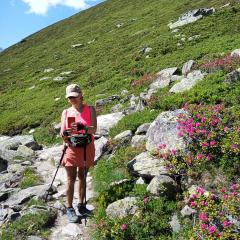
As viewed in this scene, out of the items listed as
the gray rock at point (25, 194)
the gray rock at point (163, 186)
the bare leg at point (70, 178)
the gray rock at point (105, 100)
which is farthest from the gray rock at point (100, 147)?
the gray rock at point (105, 100)

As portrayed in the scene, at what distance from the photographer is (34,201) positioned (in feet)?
40.0

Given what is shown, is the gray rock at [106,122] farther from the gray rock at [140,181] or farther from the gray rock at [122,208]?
the gray rock at [122,208]

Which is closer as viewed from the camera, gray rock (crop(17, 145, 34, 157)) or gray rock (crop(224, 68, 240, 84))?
gray rock (crop(224, 68, 240, 84))

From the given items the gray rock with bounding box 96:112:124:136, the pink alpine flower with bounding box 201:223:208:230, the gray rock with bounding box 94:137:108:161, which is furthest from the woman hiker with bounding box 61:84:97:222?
the gray rock with bounding box 96:112:124:136

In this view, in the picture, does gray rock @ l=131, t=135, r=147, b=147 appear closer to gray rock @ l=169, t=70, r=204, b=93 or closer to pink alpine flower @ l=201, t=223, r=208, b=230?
gray rock @ l=169, t=70, r=204, b=93

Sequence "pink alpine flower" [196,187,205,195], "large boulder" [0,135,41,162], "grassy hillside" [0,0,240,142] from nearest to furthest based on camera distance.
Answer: "pink alpine flower" [196,187,205,195], "large boulder" [0,135,41,162], "grassy hillside" [0,0,240,142]

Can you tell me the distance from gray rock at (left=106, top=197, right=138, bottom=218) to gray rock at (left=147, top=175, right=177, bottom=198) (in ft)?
1.86

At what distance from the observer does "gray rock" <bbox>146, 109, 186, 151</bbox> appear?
12.5 meters

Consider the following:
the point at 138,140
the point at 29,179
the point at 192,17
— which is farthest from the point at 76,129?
the point at 192,17

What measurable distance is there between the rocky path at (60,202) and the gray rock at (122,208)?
2.22 feet

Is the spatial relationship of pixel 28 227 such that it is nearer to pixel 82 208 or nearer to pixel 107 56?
pixel 82 208

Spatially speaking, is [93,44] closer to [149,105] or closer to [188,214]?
[149,105]

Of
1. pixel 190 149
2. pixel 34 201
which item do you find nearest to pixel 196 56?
pixel 190 149

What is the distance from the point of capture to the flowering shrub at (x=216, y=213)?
8797 mm
